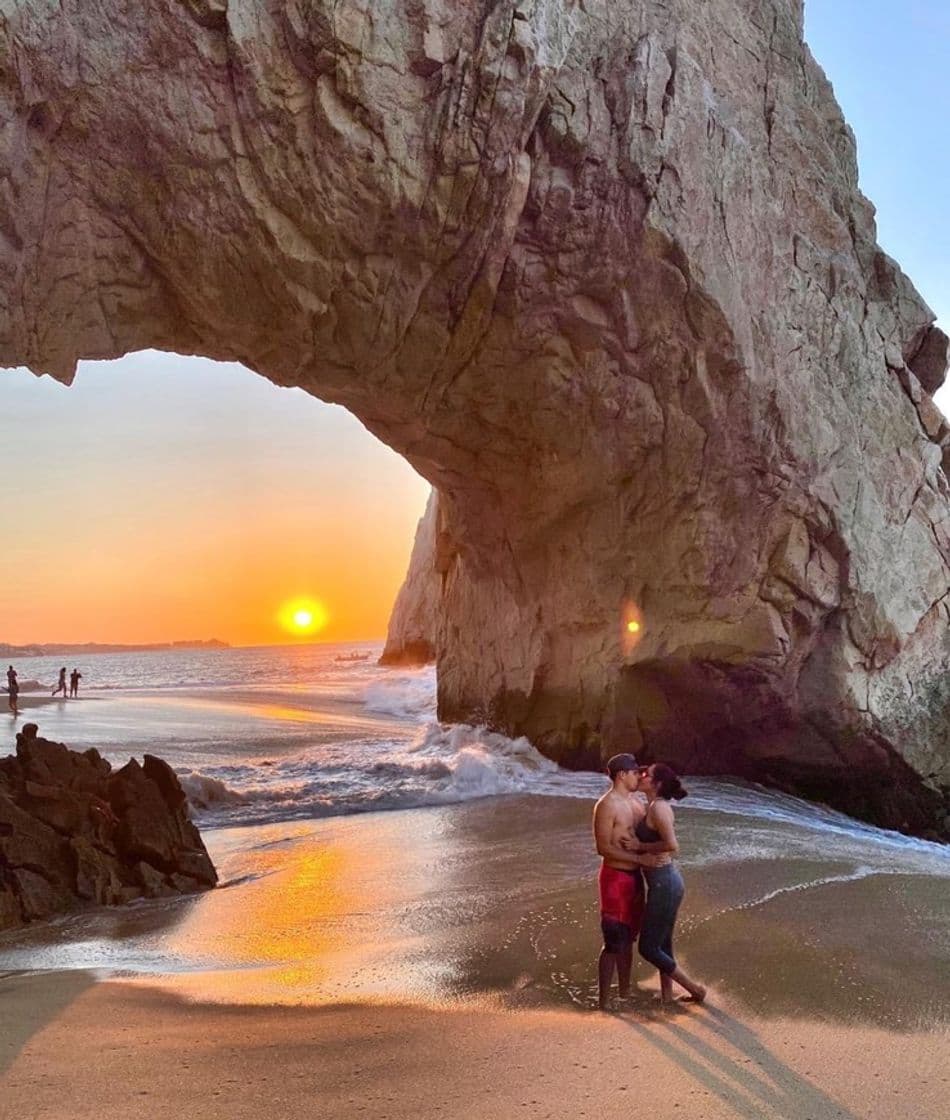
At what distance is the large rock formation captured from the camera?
8.66 meters

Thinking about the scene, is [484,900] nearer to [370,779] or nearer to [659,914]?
[659,914]

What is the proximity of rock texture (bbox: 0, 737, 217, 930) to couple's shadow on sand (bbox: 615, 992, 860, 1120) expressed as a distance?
4.48 meters

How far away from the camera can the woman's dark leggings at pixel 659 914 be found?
463 cm

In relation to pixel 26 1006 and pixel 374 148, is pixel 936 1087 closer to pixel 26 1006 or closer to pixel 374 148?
pixel 26 1006

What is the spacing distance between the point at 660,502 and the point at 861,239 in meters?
5.52

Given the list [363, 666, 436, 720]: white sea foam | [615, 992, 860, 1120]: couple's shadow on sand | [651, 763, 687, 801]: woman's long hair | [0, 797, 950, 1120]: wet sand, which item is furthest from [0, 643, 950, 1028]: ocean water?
[363, 666, 436, 720]: white sea foam

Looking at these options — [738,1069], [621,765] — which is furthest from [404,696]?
[738,1069]

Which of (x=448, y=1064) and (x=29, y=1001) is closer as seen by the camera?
(x=448, y=1064)

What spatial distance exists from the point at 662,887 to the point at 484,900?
262 centimetres

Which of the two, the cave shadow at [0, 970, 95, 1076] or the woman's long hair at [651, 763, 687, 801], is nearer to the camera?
the cave shadow at [0, 970, 95, 1076]

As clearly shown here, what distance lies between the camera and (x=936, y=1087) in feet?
12.2

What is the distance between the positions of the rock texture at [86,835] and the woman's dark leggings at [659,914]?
14.4ft

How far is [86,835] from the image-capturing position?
7.56m

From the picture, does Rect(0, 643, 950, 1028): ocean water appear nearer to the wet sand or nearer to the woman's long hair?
the wet sand
